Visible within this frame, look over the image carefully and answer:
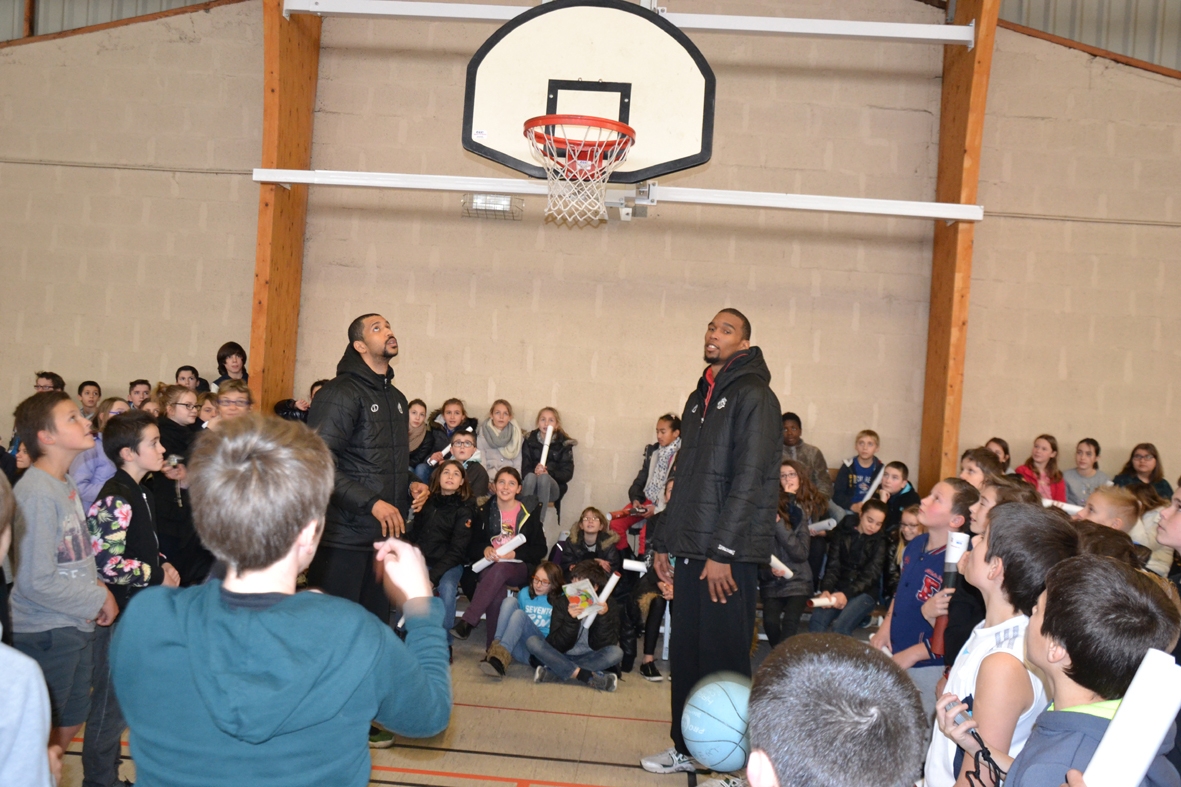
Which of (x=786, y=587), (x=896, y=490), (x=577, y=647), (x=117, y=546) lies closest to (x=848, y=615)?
(x=786, y=587)

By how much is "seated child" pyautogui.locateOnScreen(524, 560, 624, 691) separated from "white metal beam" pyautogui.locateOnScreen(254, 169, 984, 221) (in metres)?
2.91

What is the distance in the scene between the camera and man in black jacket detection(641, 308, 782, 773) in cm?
386

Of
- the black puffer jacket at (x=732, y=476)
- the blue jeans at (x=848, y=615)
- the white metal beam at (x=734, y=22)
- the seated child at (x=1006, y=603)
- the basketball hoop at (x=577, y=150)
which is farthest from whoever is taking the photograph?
the white metal beam at (x=734, y=22)

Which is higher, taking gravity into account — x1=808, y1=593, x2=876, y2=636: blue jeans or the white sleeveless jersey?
the white sleeveless jersey

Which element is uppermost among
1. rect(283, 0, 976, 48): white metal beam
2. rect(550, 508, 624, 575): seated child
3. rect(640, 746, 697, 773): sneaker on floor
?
rect(283, 0, 976, 48): white metal beam

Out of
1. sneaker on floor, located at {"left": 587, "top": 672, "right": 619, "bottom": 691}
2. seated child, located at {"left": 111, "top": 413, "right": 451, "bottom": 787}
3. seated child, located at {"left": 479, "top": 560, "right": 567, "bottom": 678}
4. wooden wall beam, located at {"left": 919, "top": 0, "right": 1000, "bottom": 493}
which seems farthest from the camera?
wooden wall beam, located at {"left": 919, "top": 0, "right": 1000, "bottom": 493}

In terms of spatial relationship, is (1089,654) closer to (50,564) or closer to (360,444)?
(50,564)

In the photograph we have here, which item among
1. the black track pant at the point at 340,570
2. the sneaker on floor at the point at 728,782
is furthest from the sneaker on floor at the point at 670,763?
the black track pant at the point at 340,570

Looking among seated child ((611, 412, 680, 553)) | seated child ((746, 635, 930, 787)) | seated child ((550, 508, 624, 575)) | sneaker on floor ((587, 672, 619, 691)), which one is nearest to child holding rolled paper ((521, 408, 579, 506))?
seated child ((611, 412, 680, 553))

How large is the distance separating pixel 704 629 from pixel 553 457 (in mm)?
4409

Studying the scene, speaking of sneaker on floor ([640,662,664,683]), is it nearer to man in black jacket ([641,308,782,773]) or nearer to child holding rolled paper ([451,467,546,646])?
child holding rolled paper ([451,467,546,646])

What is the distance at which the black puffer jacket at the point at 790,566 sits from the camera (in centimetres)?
617

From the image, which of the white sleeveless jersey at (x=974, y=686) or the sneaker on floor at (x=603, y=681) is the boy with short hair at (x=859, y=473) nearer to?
the sneaker on floor at (x=603, y=681)

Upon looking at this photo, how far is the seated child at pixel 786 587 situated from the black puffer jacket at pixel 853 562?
32 centimetres
